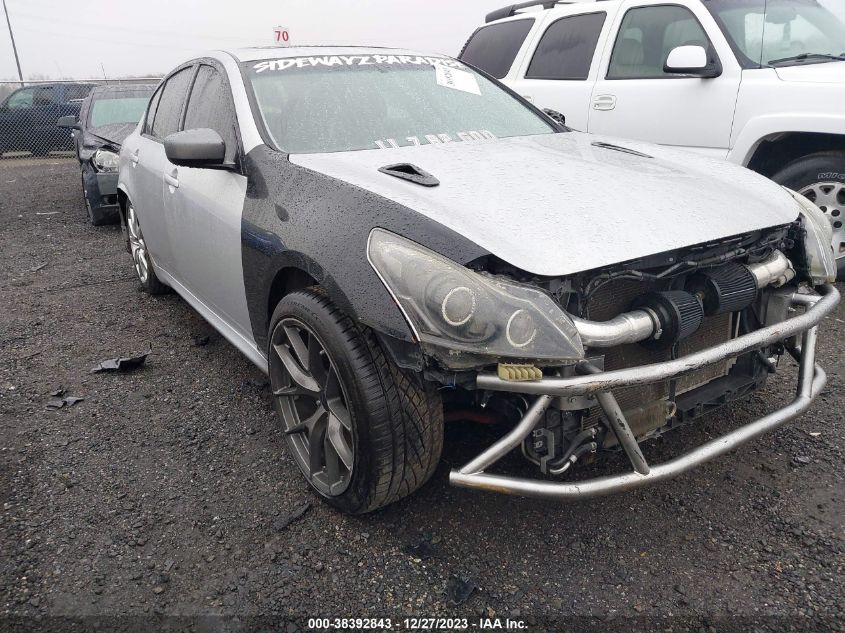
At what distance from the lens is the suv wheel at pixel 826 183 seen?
427cm

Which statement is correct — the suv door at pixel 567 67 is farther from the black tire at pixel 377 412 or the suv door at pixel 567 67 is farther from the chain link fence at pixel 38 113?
the chain link fence at pixel 38 113

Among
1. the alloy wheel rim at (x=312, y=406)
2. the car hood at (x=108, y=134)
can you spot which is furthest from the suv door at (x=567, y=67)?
the car hood at (x=108, y=134)

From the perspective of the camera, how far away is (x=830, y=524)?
238 centimetres

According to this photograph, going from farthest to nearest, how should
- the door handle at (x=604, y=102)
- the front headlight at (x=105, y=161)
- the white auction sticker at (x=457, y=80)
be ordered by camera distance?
1. the front headlight at (x=105, y=161)
2. the door handle at (x=604, y=102)
3. the white auction sticker at (x=457, y=80)

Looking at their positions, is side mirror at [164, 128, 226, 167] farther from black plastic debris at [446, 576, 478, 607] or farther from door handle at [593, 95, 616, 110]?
door handle at [593, 95, 616, 110]

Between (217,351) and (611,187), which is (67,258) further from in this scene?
(611,187)

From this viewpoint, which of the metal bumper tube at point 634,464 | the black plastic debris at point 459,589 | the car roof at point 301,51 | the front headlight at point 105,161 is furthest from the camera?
the front headlight at point 105,161

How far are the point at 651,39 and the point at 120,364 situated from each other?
441cm

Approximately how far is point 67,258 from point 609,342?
615 centimetres

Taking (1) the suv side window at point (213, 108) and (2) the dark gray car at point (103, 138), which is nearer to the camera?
(1) the suv side window at point (213, 108)

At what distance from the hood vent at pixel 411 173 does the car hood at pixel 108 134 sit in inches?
238

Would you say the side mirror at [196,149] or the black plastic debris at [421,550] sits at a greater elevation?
the side mirror at [196,149]

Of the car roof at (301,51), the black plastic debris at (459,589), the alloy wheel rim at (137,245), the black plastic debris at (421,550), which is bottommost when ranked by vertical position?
the black plastic debris at (421,550)

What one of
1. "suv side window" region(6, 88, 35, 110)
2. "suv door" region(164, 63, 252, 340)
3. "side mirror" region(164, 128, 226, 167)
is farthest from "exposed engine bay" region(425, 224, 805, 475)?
"suv side window" region(6, 88, 35, 110)
